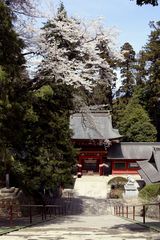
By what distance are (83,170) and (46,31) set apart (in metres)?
36.0

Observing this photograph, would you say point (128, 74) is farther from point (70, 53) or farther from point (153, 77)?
point (70, 53)

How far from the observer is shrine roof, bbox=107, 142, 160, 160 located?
5178 cm

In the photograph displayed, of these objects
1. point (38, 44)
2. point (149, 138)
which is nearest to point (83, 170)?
point (149, 138)

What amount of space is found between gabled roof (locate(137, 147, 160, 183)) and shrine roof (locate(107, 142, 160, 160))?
33.0 ft

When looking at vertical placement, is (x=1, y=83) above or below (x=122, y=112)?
below

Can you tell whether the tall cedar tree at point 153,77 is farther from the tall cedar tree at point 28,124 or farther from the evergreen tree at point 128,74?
the tall cedar tree at point 28,124

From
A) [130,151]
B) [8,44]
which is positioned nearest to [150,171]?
[130,151]

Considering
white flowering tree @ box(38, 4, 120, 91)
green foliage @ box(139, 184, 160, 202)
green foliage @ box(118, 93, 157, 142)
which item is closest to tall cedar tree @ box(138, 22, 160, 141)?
green foliage @ box(118, 93, 157, 142)

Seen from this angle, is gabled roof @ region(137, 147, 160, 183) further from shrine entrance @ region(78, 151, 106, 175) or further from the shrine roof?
Result: shrine entrance @ region(78, 151, 106, 175)

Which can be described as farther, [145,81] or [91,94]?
[145,81]

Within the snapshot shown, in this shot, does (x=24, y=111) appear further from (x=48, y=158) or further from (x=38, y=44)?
(x=48, y=158)

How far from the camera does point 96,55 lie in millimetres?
17266

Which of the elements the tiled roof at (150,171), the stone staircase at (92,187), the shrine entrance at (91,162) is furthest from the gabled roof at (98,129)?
the tiled roof at (150,171)

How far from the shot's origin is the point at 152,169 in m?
38.8
